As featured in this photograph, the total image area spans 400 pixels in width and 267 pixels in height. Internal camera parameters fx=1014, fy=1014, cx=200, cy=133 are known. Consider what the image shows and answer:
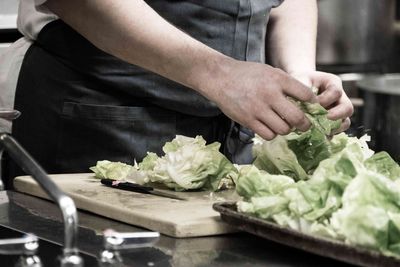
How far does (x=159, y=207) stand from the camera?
200 cm

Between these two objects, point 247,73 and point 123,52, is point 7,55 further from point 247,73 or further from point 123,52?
point 247,73

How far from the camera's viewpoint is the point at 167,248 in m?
1.74

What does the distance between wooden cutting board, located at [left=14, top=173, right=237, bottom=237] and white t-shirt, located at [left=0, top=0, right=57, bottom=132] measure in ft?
1.65

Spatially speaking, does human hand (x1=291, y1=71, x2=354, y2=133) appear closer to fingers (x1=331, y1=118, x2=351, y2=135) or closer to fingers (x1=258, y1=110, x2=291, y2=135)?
fingers (x1=331, y1=118, x2=351, y2=135)

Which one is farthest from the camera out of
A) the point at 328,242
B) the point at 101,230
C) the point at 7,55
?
the point at 7,55

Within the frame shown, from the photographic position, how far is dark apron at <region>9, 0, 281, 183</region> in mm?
2631

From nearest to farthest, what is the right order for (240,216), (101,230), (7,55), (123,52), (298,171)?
(240,216) < (101,230) < (298,171) < (123,52) < (7,55)

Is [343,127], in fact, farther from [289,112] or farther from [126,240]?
[126,240]

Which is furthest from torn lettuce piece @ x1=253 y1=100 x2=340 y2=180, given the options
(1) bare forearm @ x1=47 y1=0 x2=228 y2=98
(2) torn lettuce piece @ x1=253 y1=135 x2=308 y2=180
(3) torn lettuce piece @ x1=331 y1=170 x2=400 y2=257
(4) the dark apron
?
(3) torn lettuce piece @ x1=331 y1=170 x2=400 y2=257

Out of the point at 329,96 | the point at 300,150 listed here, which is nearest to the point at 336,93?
the point at 329,96

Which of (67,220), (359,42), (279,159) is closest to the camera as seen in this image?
(67,220)

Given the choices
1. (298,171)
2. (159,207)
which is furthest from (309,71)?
(159,207)

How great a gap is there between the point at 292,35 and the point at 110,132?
0.64m

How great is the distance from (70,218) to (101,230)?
507mm
